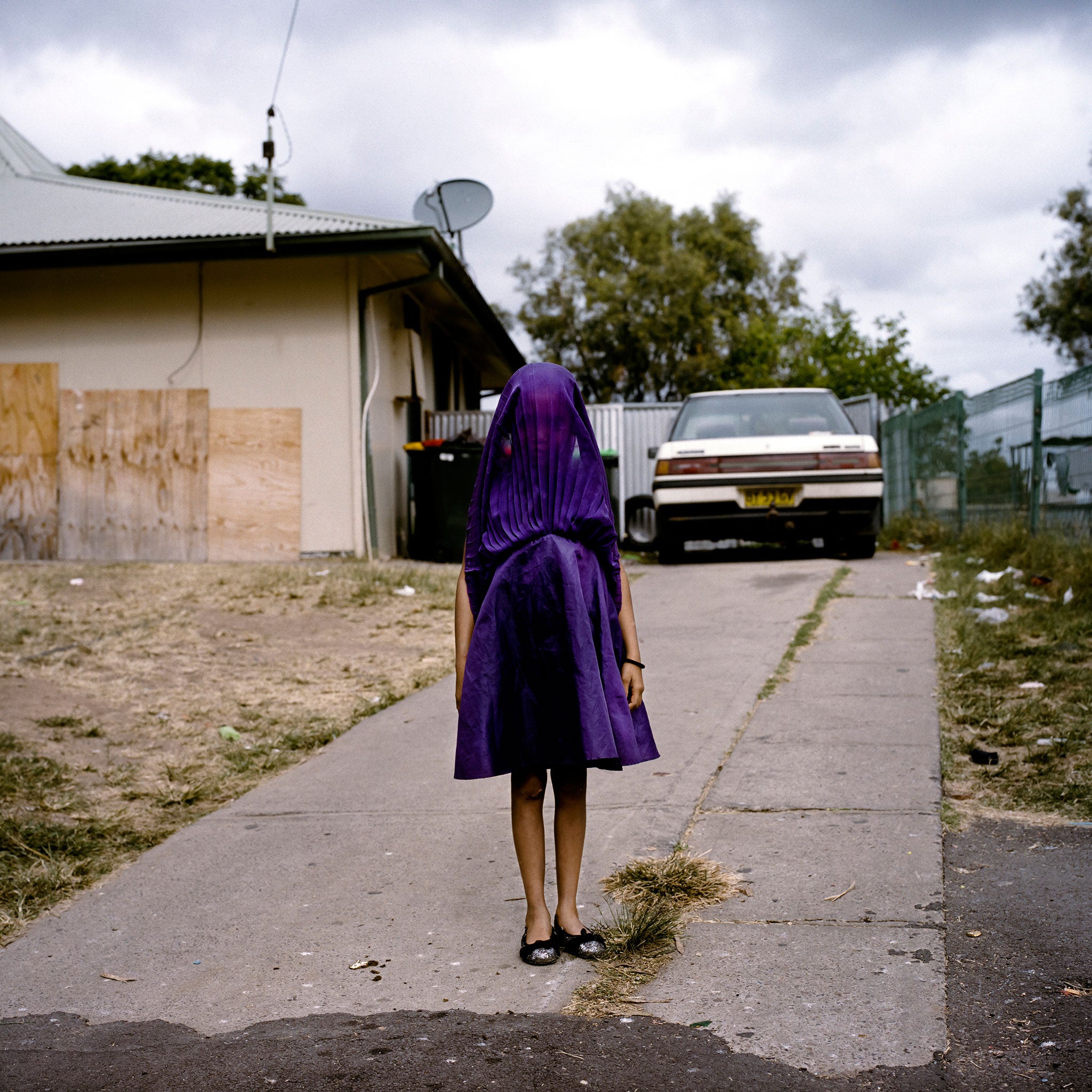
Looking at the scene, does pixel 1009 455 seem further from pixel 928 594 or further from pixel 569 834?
pixel 569 834

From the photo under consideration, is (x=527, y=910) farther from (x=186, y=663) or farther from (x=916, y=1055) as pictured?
(x=186, y=663)

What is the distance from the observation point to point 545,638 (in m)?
2.71

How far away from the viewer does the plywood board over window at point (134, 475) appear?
1173cm

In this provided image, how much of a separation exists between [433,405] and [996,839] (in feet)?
43.7

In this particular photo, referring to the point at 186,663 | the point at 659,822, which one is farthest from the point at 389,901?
the point at 186,663

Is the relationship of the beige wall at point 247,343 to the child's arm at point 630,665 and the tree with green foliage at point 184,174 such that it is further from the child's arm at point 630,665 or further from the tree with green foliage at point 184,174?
the tree with green foliage at point 184,174

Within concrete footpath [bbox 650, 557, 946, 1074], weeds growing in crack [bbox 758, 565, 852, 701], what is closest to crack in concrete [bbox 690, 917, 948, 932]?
concrete footpath [bbox 650, 557, 946, 1074]

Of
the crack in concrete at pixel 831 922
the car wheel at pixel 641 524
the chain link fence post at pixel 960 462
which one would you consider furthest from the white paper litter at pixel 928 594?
the crack in concrete at pixel 831 922

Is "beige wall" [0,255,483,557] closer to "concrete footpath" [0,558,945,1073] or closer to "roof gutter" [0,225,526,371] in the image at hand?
"roof gutter" [0,225,526,371]

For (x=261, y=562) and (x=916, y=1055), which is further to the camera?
(x=261, y=562)

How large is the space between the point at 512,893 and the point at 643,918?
0.56 m

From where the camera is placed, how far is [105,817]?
13.7 ft

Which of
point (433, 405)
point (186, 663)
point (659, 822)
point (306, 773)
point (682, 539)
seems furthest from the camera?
point (433, 405)

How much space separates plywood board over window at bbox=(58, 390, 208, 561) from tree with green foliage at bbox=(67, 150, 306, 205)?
743 inches
